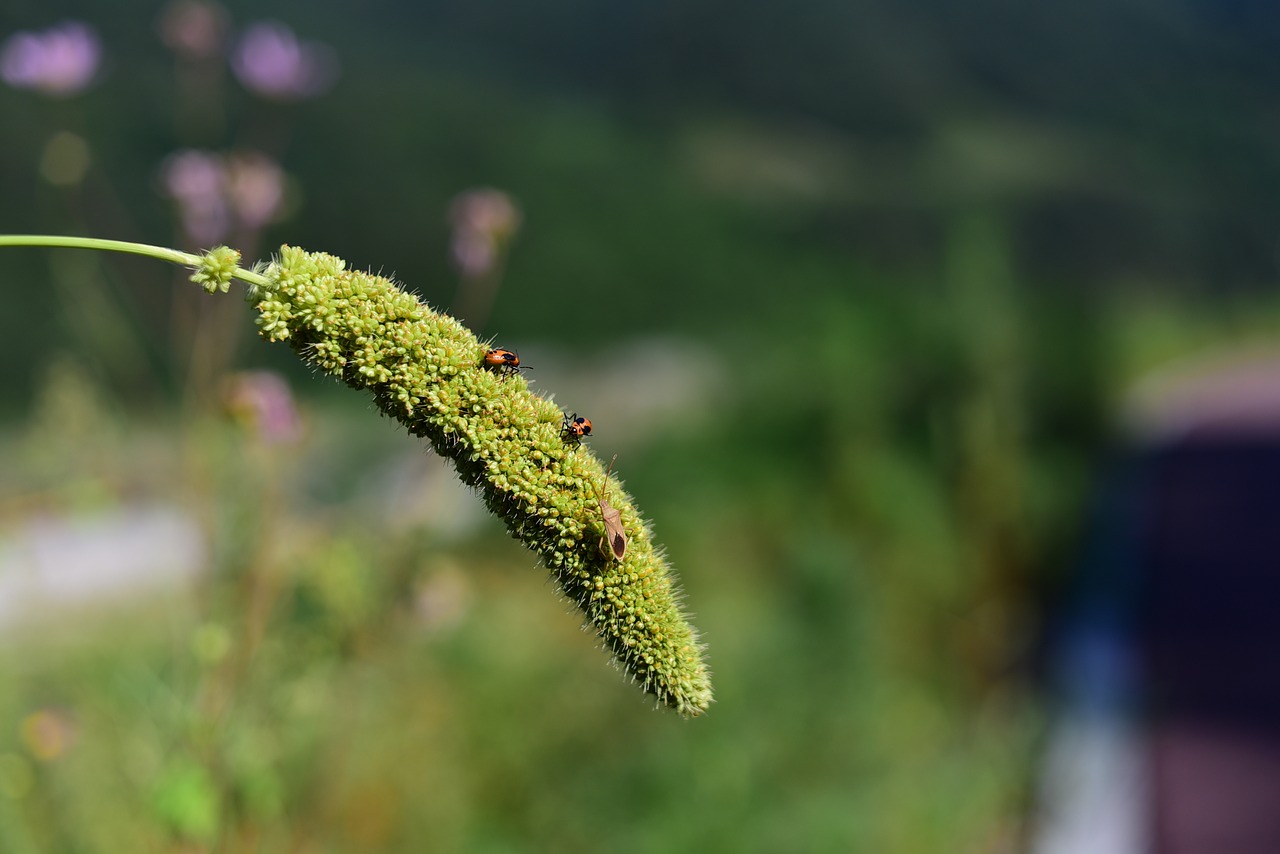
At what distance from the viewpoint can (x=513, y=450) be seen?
1406 mm

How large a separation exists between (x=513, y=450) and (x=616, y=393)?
9803 mm

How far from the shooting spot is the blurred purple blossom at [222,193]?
2617 mm

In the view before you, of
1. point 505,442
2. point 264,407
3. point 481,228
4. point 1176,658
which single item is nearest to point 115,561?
point 481,228

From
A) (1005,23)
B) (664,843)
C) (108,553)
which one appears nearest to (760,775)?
(664,843)

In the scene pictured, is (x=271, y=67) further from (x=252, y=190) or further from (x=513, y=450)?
(x=513, y=450)

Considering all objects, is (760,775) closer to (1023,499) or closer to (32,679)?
(32,679)

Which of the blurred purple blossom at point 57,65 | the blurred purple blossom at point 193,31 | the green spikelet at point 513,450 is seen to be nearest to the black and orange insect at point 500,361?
the green spikelet at point 513,450

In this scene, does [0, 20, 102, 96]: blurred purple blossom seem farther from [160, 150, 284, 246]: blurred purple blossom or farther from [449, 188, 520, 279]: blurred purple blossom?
[449, 188, 520, 279]: blurred purple blossom

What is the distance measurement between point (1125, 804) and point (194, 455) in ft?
15.2

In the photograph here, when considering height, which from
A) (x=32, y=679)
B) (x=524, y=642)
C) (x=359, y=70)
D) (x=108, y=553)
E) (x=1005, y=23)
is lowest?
(x=32, y=679)

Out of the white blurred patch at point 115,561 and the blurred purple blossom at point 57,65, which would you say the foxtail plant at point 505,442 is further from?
the white blurred patch at point 115,561

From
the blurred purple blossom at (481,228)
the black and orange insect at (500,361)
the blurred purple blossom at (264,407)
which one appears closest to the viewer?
the black and orange insect at (500,361)

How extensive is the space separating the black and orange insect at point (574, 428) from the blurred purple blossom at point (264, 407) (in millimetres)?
862

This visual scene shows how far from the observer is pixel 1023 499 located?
24.4 feet
